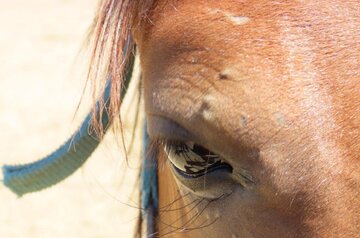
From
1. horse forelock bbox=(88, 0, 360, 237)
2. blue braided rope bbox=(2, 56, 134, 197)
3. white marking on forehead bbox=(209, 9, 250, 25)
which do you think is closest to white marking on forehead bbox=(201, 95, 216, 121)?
horse forelock bbox=(88, 0, 360, 237)

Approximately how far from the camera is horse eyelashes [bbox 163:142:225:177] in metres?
1.12

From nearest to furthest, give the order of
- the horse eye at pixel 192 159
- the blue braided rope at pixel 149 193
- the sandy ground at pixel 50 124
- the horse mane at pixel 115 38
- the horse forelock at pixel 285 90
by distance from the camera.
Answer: the horse forelock at pixel 285 90, the horse eye at pixel 192 159, the horse mane at pixel 115 38, the blue braided rope at pixel 149 193, the sandy ground at pixel 50 124

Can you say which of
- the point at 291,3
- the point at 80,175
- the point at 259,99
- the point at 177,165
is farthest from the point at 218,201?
the point at 80,175

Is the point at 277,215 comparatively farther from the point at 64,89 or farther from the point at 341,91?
the point at 64,89

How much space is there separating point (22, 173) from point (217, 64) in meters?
0.97

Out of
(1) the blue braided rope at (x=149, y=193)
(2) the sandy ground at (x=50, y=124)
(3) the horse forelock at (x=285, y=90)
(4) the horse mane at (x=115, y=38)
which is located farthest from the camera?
(2) the sandy ground at (x=50, y=124)

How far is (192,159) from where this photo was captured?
1139 millimetres

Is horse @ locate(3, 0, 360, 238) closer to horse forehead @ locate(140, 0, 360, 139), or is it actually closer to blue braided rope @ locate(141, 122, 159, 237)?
horse forehead @ locate(140, 0, 360, 139)

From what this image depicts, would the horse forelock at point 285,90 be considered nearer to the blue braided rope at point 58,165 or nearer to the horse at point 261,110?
the horse at point 261,110

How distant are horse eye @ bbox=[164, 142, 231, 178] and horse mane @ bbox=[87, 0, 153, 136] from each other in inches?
7.1

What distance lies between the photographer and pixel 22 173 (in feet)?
6.04

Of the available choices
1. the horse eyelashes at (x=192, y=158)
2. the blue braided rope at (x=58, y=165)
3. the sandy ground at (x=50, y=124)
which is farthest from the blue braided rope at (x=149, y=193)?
the horse eyelashes at (x=192, y=158)

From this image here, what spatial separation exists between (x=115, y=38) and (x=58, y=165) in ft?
1.98

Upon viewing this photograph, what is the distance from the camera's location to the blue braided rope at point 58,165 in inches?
65.4
